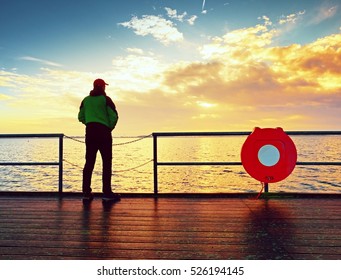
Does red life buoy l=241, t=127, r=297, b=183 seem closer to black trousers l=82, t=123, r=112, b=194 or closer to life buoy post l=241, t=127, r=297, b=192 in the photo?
life buoy post l=241, t=127, r=297, b=192

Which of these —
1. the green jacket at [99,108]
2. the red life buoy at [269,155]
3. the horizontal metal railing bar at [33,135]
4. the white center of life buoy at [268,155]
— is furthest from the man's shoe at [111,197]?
the white center of life buoy at [268,155]

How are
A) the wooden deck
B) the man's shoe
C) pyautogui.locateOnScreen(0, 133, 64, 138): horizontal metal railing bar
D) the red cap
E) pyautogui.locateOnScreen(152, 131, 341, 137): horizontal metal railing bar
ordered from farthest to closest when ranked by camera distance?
pyautogui.locateOnScreen(0, 133, 64, 138): horizontal metal railing bar → pyautogui.locateOnScreen(152, 131, 341, 137): horizontal metal railing bar → the man's shoe → the red cap → the wooden deck

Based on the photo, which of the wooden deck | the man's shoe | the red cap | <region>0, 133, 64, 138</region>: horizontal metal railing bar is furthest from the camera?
<region>0, 133, 64, 138</region>: horizontal metal railing bar

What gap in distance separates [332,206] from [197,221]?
1998 mm

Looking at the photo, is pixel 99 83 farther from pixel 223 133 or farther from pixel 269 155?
pixel 269 155

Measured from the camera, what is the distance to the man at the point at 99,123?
4.43 m

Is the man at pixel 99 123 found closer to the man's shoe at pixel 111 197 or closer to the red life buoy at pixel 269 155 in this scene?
the man's shoe at pixel 111 197

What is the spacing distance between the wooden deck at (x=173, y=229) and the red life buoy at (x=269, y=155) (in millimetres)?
399

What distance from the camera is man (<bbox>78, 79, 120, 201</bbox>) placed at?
4426mm

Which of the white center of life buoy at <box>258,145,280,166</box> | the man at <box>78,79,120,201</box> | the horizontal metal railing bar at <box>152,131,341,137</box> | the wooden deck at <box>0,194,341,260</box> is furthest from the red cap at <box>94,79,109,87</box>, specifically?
the white center of life buoy at <box>258,145,280,166</box>

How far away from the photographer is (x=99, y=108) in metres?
4.42

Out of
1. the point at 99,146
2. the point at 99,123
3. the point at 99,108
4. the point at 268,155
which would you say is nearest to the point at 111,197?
the point at 99,146

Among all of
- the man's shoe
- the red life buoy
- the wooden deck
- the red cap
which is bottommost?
the wooden deck
